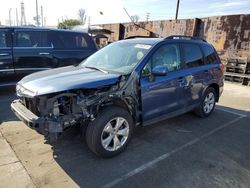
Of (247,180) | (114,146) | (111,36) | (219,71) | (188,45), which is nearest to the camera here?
(247,180)

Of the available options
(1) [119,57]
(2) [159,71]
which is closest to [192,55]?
(2) [159,71]

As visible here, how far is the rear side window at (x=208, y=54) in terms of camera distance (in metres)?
5.22

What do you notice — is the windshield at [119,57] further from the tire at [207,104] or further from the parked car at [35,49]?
the parked car at [35,49]

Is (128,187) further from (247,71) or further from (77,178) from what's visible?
(247,71)

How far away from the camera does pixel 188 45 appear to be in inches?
189

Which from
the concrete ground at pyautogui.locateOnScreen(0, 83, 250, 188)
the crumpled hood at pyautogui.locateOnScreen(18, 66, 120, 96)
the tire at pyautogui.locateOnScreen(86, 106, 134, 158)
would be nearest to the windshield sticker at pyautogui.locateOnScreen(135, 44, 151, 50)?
the crumpled hood at pyautogui.locateOnScreen(18, 66, 120, 96)

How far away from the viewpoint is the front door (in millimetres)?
3857

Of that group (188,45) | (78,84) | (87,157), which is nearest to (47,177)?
(87,157)

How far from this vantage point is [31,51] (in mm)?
6824

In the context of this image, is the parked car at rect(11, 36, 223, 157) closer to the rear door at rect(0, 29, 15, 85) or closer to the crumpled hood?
the crumpled hood

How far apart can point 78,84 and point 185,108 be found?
2451 mm

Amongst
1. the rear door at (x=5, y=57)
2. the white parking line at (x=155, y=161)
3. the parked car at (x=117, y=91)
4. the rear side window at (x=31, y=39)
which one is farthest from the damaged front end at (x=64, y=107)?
the rear side window at (x=31, y=39)

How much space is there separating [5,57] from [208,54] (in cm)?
512

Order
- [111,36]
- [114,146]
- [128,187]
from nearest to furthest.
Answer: [128,187]
[114,146]
[111,36]
